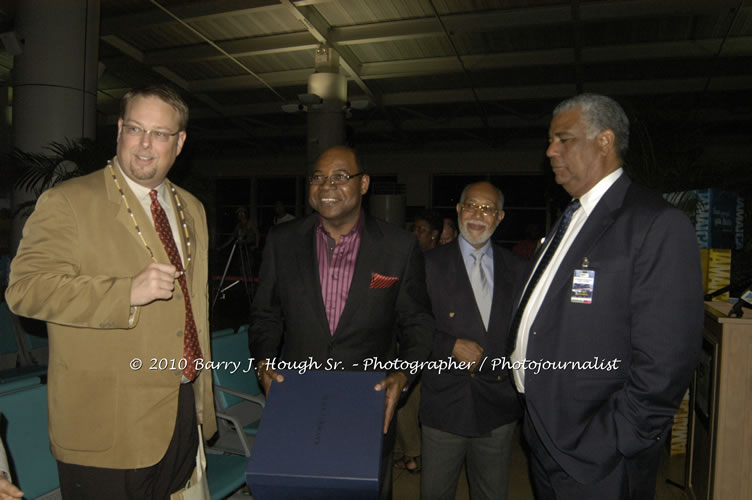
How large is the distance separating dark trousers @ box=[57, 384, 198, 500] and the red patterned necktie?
104 millimetres

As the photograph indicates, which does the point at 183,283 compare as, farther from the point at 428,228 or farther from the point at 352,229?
the point at 428,228

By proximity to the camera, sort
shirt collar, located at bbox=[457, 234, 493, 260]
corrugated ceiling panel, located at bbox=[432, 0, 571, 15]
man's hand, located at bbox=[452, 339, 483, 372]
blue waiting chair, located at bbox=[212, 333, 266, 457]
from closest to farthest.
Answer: man's hand, located at bbox=[452, 339, 483, 372] → shirt collar, located at bbox=[457, 234, 493, 260] → blue waiting chair, located at bbox=[212, 333, 266, 457] → corrugated ceiling panel, located at bbox=[432, 0, 571, 15]

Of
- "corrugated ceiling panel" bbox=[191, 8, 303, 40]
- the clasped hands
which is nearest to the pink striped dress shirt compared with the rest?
the clasped hands

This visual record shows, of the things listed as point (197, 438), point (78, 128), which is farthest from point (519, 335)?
point (78, 128)

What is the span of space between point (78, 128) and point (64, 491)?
5119 mm

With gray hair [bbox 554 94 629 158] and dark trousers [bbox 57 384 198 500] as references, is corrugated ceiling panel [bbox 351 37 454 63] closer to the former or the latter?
gray hair [bbox 554 94 629 158]

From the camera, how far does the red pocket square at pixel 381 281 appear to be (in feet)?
6.52

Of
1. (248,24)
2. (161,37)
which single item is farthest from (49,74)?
(161,37)

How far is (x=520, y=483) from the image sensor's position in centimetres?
347

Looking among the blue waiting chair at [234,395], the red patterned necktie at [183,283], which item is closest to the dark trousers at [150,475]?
the red patterned necktie at [183,283]

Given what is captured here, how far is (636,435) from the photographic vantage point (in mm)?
1502

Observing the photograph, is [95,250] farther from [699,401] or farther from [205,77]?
[205,77]

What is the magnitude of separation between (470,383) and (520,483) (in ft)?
5.58

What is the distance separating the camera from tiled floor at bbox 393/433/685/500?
3.31 meters
